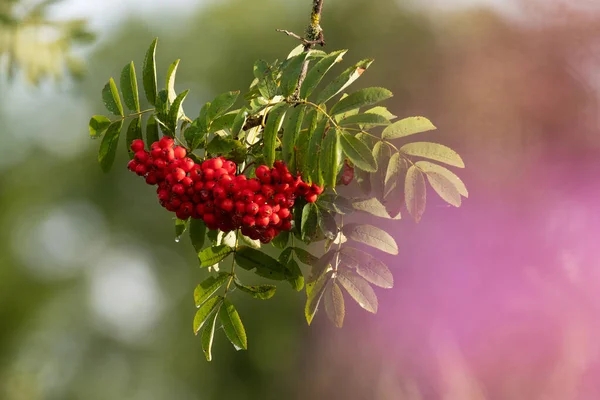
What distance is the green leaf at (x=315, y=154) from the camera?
4.01 feet

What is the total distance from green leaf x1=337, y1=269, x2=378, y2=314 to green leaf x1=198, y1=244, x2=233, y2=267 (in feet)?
0.77

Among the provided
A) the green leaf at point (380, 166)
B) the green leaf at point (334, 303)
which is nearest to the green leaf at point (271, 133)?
the green leaf at point (380, 166)

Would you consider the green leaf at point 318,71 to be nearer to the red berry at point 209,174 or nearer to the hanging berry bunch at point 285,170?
the hanging berry bunch at point 285,170

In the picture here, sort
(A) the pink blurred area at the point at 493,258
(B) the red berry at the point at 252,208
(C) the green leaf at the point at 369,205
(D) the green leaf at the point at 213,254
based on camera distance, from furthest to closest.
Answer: (A) the pink blurred area at the point at 493,258 < (D) the green leaf at the point at 213,254 < (C) the green leaf at the point at 369,205 < (B) the red berry at the point at 252,208

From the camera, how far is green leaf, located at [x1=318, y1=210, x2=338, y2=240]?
1309 mm

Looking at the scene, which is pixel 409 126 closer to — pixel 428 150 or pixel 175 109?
pixel 428 150

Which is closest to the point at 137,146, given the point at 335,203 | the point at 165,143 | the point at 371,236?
the point at 165,143

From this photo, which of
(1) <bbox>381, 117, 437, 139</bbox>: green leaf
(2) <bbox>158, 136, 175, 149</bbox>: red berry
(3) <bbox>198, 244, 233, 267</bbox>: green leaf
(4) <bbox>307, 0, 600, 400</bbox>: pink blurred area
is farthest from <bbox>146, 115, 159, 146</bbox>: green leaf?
(4) <bbox>307, 0, 600, 400</bbox>: pink blurred area

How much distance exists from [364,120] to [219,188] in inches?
11.7

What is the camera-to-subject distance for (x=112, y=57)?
12117 millimetres

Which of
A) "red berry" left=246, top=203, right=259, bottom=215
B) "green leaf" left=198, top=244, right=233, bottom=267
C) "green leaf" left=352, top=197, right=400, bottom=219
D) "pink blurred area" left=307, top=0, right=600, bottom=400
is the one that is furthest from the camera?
"pink blurred area" left=307, top=0, right=600, bottom=400

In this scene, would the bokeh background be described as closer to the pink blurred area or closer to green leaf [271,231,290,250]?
the pink blurred area

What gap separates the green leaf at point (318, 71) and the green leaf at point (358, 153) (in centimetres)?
11

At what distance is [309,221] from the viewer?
133 centimetres
